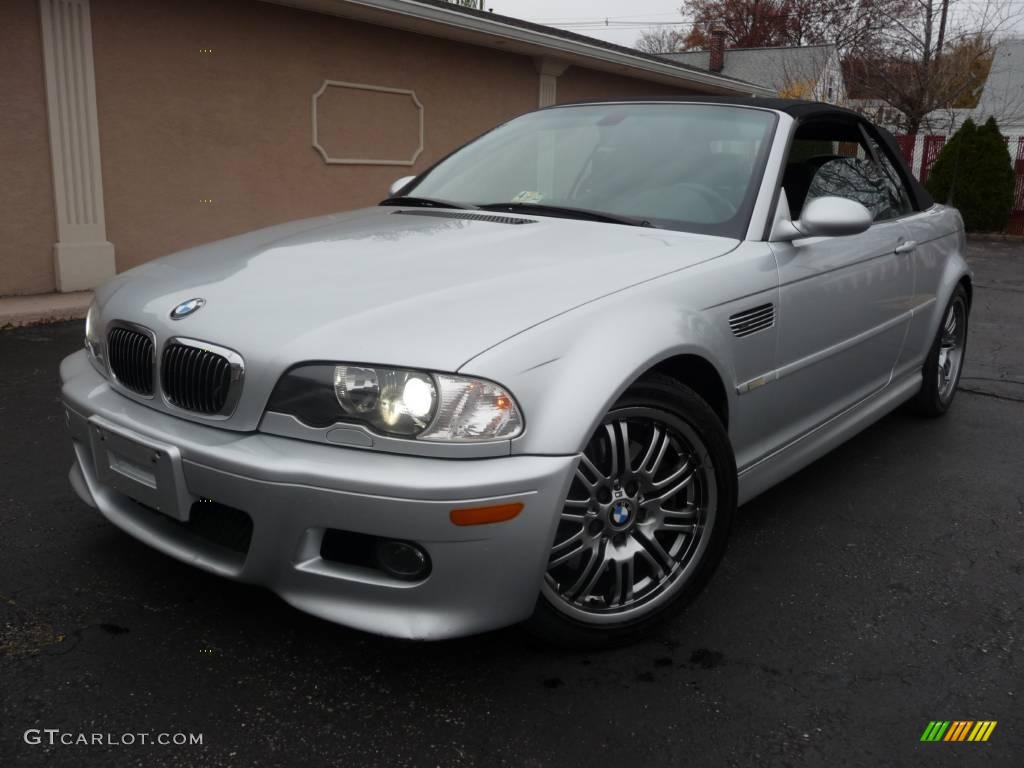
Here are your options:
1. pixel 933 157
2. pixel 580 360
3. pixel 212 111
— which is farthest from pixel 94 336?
pixel 933 157

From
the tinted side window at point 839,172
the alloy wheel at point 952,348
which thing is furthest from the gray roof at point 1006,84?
the tinted side window at point 839,172

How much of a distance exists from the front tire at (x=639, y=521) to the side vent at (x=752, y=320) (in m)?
0.30

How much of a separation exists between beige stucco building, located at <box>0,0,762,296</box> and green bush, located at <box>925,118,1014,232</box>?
946 cm

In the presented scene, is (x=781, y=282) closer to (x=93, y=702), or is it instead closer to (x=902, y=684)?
(x=902, y=684)

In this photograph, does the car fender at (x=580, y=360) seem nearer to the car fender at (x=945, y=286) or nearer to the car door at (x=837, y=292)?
the car door at (x=837, y=292)

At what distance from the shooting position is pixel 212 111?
28.2 ft

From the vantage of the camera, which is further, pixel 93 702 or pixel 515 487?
pixel 93 702

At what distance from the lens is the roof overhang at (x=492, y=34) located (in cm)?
905

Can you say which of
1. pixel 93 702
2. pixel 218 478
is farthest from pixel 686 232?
pixel 93 702

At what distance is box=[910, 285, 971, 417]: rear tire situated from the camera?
14.9 ft

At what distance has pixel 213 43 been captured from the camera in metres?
8.48

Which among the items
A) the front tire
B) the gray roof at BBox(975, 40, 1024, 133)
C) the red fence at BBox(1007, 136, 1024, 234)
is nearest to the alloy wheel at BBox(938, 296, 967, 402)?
the front tire

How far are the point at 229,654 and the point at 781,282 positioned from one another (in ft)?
6.45

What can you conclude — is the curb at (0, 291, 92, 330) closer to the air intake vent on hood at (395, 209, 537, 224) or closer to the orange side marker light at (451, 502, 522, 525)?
the air intake vent on hood at (395, 209, 537, 224)
